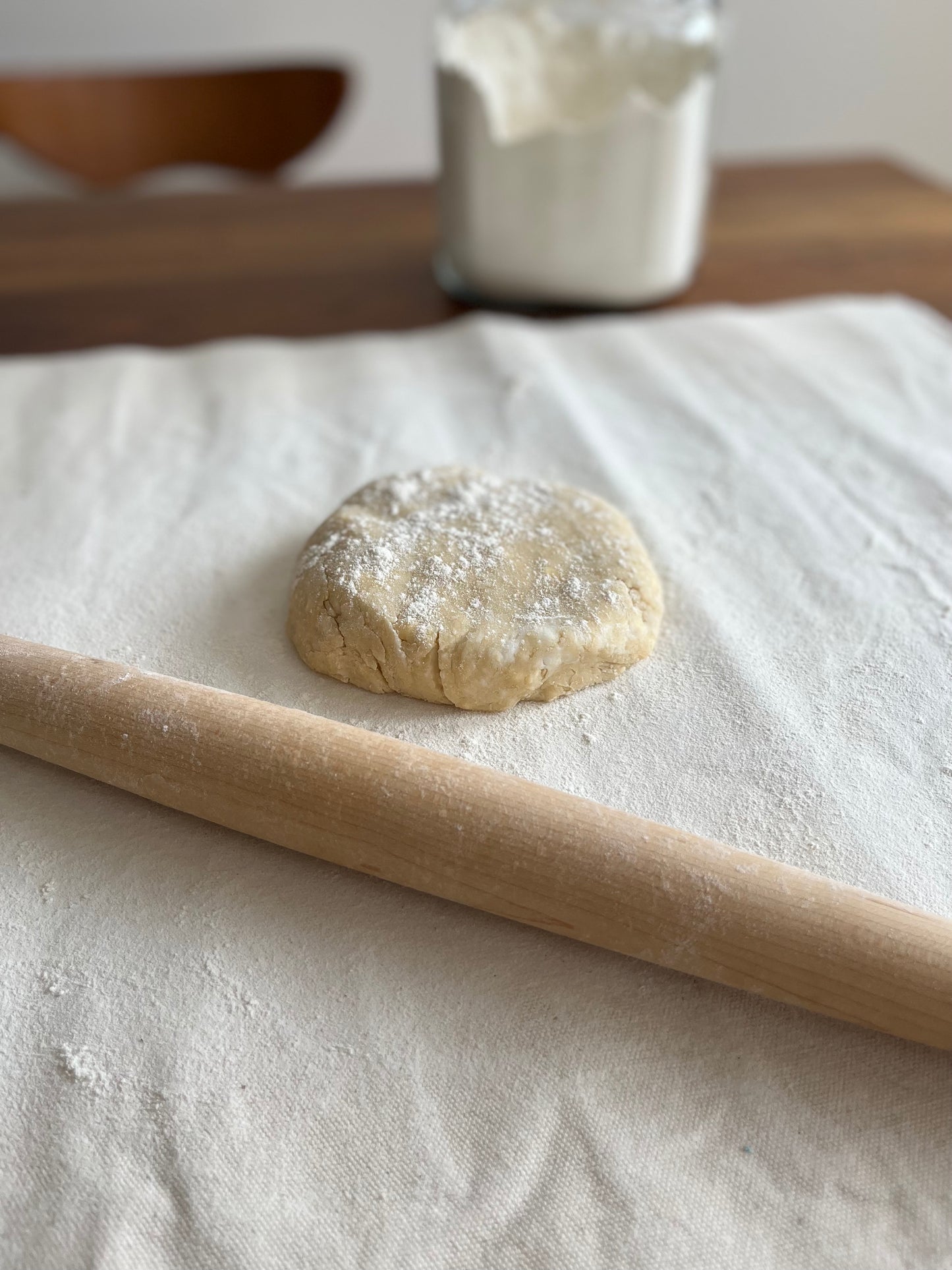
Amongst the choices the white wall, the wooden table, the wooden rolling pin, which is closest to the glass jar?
the wooden table

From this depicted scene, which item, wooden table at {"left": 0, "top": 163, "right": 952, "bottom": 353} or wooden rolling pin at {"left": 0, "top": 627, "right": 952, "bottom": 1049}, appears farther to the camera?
wooden table at {"left": 0, "top": 163, "right": 952, "bottom": 353}

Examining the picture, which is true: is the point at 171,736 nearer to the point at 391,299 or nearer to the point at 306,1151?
the point at 306,1151

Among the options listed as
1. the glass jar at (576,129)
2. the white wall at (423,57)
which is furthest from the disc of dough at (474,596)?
the white wall at (423,57)

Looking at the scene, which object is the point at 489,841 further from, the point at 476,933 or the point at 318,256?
the point at 318,256

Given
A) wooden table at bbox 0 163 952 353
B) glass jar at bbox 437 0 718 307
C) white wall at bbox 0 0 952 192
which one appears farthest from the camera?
white wall at bbox 0 0 952 192

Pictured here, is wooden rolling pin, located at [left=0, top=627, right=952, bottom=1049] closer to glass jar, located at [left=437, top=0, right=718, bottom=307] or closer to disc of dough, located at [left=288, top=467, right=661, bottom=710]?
disc of dough, located at [left=288, top=467, right=661, bottom=710]

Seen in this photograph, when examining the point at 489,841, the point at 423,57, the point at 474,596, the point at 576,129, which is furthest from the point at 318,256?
the point at 423,57

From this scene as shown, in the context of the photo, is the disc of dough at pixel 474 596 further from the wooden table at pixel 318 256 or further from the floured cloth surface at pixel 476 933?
the wooden table at pixel 318 256
